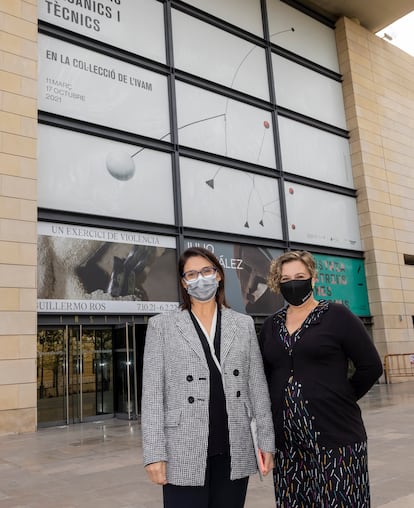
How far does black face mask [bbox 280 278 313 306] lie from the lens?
2713 millimetres

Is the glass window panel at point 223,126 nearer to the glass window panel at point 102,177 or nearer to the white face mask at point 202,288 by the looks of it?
the glass window panel at point 102,177

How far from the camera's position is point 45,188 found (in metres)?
12.9

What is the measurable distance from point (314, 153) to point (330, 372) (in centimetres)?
1856

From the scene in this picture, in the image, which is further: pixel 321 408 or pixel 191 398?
pixel 321 408

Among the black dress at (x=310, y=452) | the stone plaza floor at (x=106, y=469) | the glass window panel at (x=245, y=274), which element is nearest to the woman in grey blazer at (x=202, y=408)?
the black dress at (x=310, y=452)

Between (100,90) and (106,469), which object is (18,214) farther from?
(106,469)

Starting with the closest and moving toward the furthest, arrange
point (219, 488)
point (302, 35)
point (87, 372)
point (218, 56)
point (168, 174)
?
point (219, 488), point (87, 372), point (168, 174), point (218, 56), point (302, 35)

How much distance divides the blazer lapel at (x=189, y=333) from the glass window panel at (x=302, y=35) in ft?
64.1

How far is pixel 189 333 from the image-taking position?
247 cm

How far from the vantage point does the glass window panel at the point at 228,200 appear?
15.9m

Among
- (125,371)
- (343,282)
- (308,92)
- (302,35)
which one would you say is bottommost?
(125,371)

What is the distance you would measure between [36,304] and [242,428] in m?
10.1

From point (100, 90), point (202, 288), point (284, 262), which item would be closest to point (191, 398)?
point (202, 288)

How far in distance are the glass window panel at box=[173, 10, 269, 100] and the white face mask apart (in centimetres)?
1553
